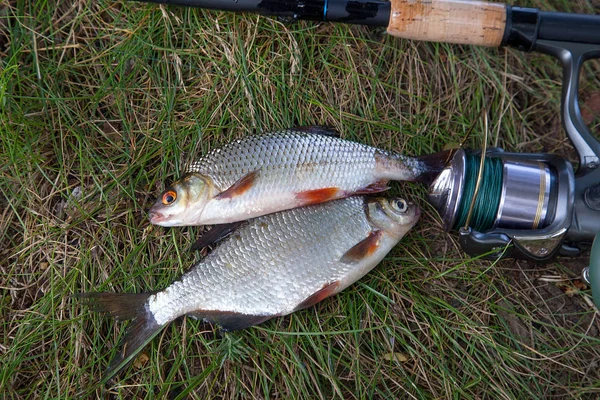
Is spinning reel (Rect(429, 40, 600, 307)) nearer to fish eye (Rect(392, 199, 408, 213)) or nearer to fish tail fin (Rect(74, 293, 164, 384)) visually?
fish eye (Rect(392, 199, 408, 213))

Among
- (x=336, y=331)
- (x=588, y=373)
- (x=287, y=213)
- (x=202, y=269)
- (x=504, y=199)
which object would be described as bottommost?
(x=588, y=373)

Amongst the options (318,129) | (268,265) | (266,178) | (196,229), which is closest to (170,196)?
(196,229)

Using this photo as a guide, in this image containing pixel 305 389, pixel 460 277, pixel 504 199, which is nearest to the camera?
pixel 504 199

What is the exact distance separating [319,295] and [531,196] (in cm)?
107

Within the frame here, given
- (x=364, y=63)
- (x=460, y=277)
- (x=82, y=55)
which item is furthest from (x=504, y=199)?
(x=82, y=55)

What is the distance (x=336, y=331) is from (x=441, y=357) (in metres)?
0.56

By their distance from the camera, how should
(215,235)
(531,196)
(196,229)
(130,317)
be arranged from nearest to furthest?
(531,196) < (130,317) < (215,235) < (196,229)

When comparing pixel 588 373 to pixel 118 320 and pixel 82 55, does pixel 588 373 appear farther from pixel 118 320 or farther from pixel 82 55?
pixel 82 55

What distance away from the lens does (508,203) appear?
2367mm

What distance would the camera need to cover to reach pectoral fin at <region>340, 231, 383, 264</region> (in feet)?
8.06

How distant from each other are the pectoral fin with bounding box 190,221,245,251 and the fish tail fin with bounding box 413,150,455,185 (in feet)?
3.05

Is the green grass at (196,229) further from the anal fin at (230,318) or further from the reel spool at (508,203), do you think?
the reel spool at (508,203)

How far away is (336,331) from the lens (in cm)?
258

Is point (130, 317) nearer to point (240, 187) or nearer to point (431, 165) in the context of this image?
point (240, 187)
